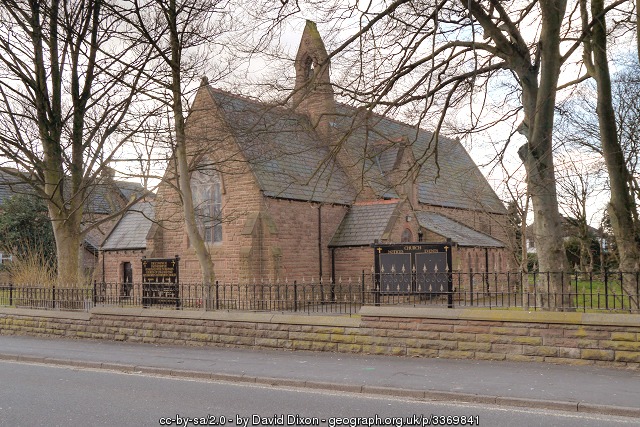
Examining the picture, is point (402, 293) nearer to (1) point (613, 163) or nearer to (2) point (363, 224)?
(1) point (613, 163)

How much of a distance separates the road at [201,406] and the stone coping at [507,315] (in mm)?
2989

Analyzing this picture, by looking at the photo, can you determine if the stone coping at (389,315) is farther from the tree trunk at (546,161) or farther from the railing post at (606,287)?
the tree trunk at (546,161)

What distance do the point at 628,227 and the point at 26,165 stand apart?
56.3 feet

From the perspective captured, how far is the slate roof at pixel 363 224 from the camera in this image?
27359 millimetres

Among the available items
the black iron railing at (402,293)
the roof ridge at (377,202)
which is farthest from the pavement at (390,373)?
the roof ridge at (377,202)

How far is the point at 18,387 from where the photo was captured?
34.6ft

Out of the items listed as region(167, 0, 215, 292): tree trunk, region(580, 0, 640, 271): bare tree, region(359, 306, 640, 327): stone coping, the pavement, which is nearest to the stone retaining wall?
region(359, 306, 640, 327): stone coping

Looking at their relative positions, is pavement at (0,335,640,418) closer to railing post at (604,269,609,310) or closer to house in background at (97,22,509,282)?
railing post at (604,269,609,310)

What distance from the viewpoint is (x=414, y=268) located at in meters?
14.1

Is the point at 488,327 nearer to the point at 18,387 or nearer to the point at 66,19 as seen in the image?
the point at 18,387

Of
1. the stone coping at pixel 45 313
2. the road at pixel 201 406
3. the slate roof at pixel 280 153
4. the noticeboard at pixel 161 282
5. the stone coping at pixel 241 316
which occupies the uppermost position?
the slate roof at pixel 280 153

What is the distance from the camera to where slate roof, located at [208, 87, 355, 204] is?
14010 millimetres

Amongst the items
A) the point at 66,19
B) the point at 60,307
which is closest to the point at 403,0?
the point at 66,19

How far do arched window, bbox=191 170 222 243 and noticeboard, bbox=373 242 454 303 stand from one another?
1356 centimetres
